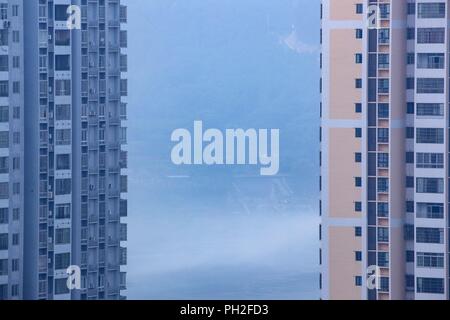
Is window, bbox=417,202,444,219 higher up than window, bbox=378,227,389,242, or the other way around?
window, bbox=417,202,444,219

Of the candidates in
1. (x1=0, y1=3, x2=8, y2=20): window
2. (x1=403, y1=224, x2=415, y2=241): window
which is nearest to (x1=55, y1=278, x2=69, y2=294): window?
(x1=0, y1=3, x2=8, y2=20): window

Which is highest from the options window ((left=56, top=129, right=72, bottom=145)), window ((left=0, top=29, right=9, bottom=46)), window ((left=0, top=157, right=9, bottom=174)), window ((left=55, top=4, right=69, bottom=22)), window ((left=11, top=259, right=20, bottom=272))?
window ((left=55, top=4, right=69, bottom=22))

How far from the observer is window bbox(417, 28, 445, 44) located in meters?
2.90

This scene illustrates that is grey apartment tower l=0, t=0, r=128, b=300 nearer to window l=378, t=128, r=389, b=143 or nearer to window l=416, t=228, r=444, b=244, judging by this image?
window l=378, t=128, r=389, b=143

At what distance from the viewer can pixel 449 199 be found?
2.92 meters

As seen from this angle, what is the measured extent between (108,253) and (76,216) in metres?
0.17

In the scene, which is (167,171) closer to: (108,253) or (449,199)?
(108,253)

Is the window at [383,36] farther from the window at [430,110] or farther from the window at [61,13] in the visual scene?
the window at [61,13]

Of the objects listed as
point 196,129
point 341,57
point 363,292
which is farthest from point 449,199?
point 196,129

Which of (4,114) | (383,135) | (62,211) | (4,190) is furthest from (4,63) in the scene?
(383,135)

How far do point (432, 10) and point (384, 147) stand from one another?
1.63 ft

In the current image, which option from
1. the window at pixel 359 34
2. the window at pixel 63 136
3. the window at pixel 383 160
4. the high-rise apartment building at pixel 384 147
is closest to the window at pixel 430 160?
the high-rise apartment building at pixel 384 147
